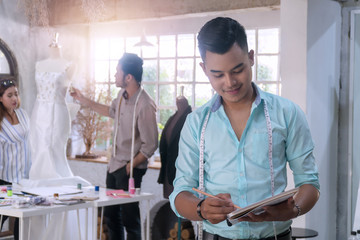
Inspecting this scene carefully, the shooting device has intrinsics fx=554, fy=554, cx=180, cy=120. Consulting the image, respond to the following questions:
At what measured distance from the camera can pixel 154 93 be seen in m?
7.50

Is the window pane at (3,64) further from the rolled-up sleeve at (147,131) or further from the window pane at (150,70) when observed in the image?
the rolled-up sleeve at (147,131)

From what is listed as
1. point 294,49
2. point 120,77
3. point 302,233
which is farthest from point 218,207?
point 120,77

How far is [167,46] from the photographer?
727cm

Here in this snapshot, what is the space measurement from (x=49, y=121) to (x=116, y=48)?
3.17m

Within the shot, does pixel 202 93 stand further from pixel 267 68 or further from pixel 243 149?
pixel 243 149

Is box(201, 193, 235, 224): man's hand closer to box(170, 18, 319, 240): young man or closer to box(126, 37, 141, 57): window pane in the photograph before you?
box(170, 18, 319, 240): young man

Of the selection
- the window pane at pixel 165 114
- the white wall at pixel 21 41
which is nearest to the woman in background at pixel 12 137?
the white wall at pixel 21 41

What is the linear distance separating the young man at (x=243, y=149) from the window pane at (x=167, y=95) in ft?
18.0

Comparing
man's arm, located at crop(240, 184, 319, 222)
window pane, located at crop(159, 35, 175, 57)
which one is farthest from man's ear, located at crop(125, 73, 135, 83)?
man's arm, located at crop(240, 184, 319, 222)

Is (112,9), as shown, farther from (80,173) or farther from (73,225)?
(73,225)

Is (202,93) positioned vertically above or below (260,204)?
above

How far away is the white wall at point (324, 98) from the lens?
151 inches

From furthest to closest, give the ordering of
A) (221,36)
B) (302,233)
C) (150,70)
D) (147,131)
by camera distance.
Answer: (150,70) < (147,131) < (302,233) < (221,36)

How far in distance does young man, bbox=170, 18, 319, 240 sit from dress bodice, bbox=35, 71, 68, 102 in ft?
10.4
